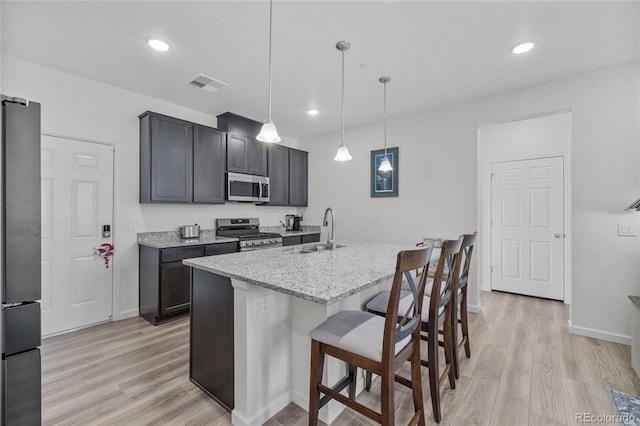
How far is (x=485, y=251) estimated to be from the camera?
454 centimetres

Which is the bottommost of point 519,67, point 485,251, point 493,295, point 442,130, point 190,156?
point 493,295

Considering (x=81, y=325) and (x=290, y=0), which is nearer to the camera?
(x=290, y=0)

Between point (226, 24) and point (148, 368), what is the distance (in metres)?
2.79

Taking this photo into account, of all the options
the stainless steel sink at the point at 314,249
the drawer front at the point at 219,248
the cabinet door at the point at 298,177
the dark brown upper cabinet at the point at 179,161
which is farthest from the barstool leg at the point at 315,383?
the cabinet door at the point at 298,177

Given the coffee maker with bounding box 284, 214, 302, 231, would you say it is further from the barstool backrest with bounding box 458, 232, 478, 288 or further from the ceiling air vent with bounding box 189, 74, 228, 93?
the barstool backrest with bounding box 458, 232, 478, 288

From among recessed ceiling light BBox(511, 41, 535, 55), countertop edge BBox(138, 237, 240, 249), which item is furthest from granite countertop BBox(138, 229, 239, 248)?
recessed ceiling light BBox(511, 41, 535, 55)

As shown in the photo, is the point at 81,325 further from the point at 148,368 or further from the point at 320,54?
the point at 320,54

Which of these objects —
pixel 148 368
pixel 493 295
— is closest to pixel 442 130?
pixel 493 295

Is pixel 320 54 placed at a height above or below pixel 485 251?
above

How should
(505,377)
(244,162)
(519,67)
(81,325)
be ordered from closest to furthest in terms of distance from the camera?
(505,377), (519,67), (81,325), (244,162)

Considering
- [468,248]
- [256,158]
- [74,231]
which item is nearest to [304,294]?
[468,248]

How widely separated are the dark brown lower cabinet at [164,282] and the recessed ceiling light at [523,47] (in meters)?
3.77

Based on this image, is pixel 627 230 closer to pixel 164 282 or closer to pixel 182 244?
pixel 182 244

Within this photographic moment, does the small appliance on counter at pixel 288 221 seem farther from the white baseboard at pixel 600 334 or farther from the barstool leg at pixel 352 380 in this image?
the white baseboard at pixel 600 334
